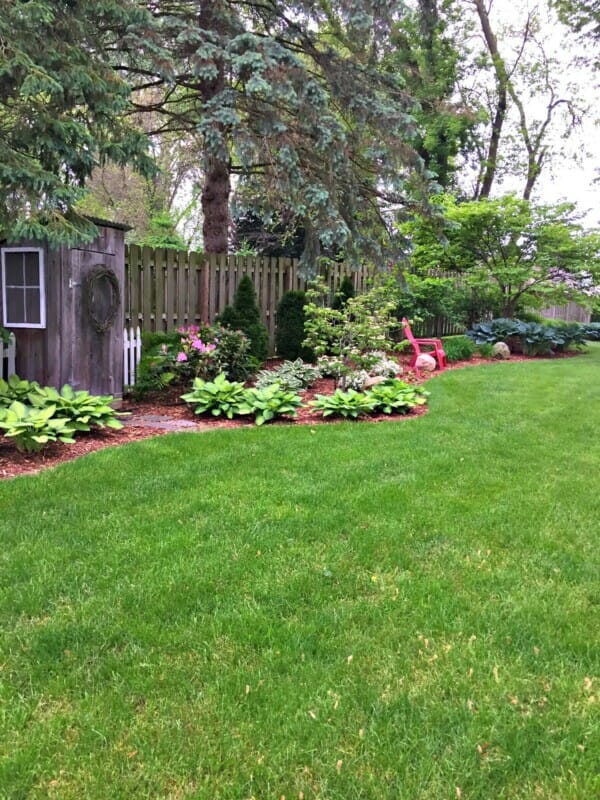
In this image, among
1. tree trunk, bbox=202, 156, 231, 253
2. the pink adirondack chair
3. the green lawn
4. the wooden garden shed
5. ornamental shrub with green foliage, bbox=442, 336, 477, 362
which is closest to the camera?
the green lawn

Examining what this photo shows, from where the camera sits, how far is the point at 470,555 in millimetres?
2865

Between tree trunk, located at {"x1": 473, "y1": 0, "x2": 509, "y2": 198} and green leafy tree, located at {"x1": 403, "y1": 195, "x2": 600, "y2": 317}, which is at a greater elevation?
tree trunk, located at {"x1": 473, "y1": 0, "x2": 509, "y2": 198}

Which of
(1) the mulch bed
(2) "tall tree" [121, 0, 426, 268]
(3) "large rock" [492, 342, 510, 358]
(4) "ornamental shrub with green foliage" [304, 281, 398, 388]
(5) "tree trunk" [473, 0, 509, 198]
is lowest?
(1) the mulch bed

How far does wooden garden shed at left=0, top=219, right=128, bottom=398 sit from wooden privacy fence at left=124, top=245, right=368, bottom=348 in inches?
43.9

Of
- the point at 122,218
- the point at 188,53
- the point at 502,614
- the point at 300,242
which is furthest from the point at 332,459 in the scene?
the point at 122,218

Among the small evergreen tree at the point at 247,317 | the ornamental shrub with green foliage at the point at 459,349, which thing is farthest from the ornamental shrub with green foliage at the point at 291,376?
the ornamental shrub with green foliage at the point at 459,349

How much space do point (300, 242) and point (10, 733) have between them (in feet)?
45.5

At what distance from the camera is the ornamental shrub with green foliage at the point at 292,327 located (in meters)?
9.21

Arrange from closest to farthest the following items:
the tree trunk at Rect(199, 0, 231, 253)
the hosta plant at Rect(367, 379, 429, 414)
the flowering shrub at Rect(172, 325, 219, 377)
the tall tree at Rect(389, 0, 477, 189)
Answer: the hosta plant at Rect(367, 379, 429, 414) → the flowering shrub at Rect(172, 325, 219, 377) → the tree trunk at Rect(199, 0, 231, 253) → the tall tree at Rect(389, 0, 477, 189)

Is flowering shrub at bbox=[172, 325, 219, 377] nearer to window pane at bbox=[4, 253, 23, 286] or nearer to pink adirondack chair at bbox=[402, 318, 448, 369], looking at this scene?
window pane at bbox=[4, 253, 23, 286]

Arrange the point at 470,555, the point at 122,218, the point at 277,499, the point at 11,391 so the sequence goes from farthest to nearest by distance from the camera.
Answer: the point at 122,218
the point at 11,391
the point at 277,499
the point at 470,555

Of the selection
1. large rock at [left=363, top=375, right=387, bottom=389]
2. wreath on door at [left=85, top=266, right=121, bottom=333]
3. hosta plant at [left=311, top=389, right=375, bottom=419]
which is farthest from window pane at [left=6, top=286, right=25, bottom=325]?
large rock at [left=363, top=375, right=387, bottom=389]

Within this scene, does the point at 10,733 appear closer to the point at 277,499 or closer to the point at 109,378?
the point at 277,499

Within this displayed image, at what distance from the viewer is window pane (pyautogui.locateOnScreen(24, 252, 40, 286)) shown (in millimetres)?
5812
